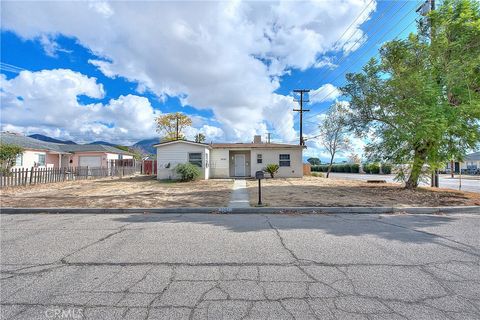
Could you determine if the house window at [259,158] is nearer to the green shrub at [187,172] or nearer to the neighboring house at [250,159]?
the neighboring house at [250,159]

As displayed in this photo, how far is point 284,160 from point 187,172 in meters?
9.37

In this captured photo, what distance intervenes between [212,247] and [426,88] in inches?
409

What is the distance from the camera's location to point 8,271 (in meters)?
3.62

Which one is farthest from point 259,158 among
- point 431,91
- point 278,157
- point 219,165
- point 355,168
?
point 355,168

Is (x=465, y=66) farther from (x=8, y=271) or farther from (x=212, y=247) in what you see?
(x=8, y=271)

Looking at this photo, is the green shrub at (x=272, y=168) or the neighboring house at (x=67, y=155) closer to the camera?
the green shrub at (x=272, y=168)

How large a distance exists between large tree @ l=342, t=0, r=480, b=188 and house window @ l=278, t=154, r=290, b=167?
34.6ft

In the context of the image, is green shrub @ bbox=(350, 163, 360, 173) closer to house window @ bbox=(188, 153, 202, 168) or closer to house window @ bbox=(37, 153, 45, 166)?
house window @ bbox=(188, 153, 202, 168)

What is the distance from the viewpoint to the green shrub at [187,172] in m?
19.0

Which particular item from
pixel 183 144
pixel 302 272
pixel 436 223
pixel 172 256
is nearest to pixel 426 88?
pixel 436 223

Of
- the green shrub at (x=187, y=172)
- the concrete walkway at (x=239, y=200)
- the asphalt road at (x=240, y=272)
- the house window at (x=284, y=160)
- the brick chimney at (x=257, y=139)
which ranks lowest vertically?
the asphalt road at (x=240, y=272)

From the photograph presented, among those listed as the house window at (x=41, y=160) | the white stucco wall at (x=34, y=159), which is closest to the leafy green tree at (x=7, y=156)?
the white stucco wall at (x=34, y=159)

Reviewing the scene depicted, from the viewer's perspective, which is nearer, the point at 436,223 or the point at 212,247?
the point at 212,247

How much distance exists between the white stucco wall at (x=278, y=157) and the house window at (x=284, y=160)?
271 mm
